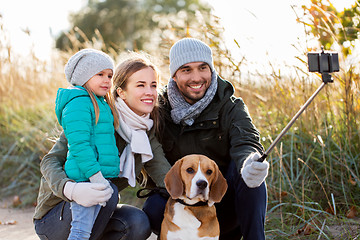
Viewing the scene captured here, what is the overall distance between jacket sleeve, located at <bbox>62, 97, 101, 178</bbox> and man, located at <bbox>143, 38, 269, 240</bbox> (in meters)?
0.78

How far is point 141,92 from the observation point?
3.20 metres

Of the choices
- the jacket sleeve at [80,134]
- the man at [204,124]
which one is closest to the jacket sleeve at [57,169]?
the jacket sleeve at [80,134]

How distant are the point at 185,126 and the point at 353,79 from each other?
1841 mm

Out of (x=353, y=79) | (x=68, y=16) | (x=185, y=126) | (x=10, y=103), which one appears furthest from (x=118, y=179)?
(x=68, y=16)

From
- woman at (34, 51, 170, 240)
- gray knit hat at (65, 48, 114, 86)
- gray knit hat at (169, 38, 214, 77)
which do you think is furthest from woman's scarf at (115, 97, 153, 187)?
gray knit hat at (169, 38, 214, 77)

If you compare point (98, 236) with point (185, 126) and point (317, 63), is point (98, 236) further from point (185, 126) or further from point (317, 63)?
point (317, 63)

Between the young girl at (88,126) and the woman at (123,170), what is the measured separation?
0.08 metres

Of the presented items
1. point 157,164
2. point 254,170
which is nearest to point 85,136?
point 157,164

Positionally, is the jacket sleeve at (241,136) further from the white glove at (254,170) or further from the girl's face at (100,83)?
the girl's face at (100,83)

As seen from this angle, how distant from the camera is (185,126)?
11.3ft

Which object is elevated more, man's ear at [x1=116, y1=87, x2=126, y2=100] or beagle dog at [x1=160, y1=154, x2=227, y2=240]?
man's ear at [x1=116, y1=87, x2=126, y2=100]

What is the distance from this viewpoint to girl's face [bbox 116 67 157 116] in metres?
3.21

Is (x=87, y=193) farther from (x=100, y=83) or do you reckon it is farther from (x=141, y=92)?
(x=141, y=92)

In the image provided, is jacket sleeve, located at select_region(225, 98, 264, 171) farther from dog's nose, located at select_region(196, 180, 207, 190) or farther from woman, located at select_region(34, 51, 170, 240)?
woman, located at select_region(34, 51, 170, 240)
